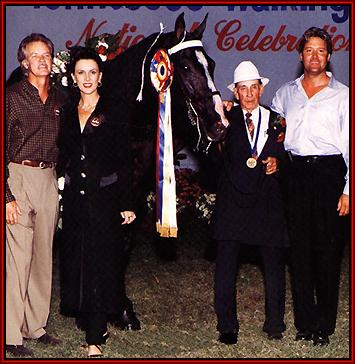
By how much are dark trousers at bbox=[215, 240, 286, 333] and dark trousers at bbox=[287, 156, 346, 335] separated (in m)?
0.11

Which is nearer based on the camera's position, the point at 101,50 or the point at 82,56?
the point at 82,56

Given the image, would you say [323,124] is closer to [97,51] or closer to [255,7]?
[97,51]

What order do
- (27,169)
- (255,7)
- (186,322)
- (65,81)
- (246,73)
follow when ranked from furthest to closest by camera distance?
(255,7), (186,322), (65,81), (246,73), (27,169)

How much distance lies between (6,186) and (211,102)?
141 centimetres

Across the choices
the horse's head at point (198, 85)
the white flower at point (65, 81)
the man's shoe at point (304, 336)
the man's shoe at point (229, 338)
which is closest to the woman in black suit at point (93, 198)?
the horse's head at point (198, 85)

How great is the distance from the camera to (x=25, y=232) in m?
5.16

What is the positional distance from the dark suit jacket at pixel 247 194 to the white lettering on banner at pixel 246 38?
3.53 metres

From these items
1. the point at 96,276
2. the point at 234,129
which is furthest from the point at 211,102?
the point at 96,276

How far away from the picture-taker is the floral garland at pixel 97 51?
620 centimetres

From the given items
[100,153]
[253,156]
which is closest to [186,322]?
[253,156]

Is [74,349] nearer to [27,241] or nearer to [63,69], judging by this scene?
[27,241]

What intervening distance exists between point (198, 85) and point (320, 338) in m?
1.85

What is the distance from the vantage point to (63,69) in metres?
6.21

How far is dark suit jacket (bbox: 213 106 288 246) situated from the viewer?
544 cm
